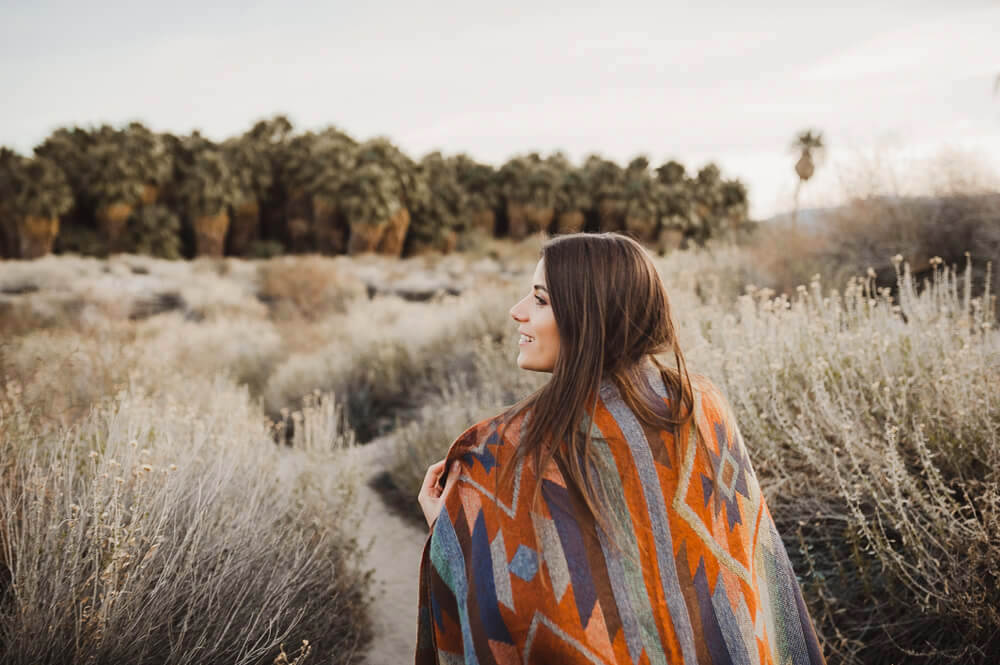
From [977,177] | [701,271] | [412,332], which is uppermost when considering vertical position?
[977,177]

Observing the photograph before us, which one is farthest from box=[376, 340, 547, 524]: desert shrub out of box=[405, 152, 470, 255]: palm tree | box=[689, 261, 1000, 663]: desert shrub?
box=[405, 152, 470, 255]: palm tree

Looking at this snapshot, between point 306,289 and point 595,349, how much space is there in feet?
54.6

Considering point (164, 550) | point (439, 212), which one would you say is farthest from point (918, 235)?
point (439, 212)

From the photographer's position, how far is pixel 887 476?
3.17 m

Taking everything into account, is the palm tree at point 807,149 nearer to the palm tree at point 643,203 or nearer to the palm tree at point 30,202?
the palm tree at point 643,203

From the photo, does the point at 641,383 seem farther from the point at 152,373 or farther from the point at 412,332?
the point at 412,332

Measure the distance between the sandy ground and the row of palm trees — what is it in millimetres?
20318

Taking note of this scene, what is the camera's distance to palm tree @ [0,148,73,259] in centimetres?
2402

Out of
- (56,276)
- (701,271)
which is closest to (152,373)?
(701,271)

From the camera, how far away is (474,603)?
1.51m

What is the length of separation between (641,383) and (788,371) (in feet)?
8.53

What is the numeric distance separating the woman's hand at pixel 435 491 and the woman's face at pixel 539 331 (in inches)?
13.5

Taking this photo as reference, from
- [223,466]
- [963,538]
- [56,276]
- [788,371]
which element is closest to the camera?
[963,538]

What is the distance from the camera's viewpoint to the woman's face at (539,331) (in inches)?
67.1
